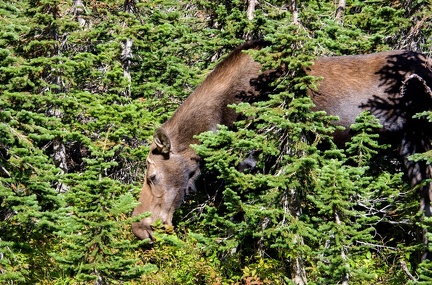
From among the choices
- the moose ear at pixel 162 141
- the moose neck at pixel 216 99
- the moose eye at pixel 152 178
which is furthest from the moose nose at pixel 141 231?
the moose neck at pixel 216 99

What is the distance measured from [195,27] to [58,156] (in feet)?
14.1

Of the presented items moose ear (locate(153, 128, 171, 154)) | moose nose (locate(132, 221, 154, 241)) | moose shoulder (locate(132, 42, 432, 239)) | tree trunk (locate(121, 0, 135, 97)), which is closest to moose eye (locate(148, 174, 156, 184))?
moose shoulder (locate(132, 42, 432, 239))

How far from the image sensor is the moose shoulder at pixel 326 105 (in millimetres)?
7742

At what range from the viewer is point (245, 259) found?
309 inches

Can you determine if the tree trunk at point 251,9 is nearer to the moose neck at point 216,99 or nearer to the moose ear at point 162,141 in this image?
the moose neck at point 216,99

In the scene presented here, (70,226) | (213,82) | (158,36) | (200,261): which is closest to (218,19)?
(158,36)

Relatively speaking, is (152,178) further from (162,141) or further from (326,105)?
(326,105)

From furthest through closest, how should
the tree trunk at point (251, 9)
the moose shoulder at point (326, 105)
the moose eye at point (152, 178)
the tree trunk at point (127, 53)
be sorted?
the tree trunk at point (127, 53) < the tree trunk at point (251, 9) < the moose eye at point (152, 178) < the moose shoulder at point (326, 105)

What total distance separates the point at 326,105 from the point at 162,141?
2.80m

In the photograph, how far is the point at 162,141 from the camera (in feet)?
30.3

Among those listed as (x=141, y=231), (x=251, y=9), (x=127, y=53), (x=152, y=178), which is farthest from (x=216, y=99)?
(x=127, y=53)

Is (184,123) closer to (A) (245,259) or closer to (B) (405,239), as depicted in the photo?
(A) (245,259)

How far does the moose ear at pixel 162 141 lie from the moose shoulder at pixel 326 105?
0.6 inches

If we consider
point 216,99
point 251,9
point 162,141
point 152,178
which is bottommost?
point 152,178
